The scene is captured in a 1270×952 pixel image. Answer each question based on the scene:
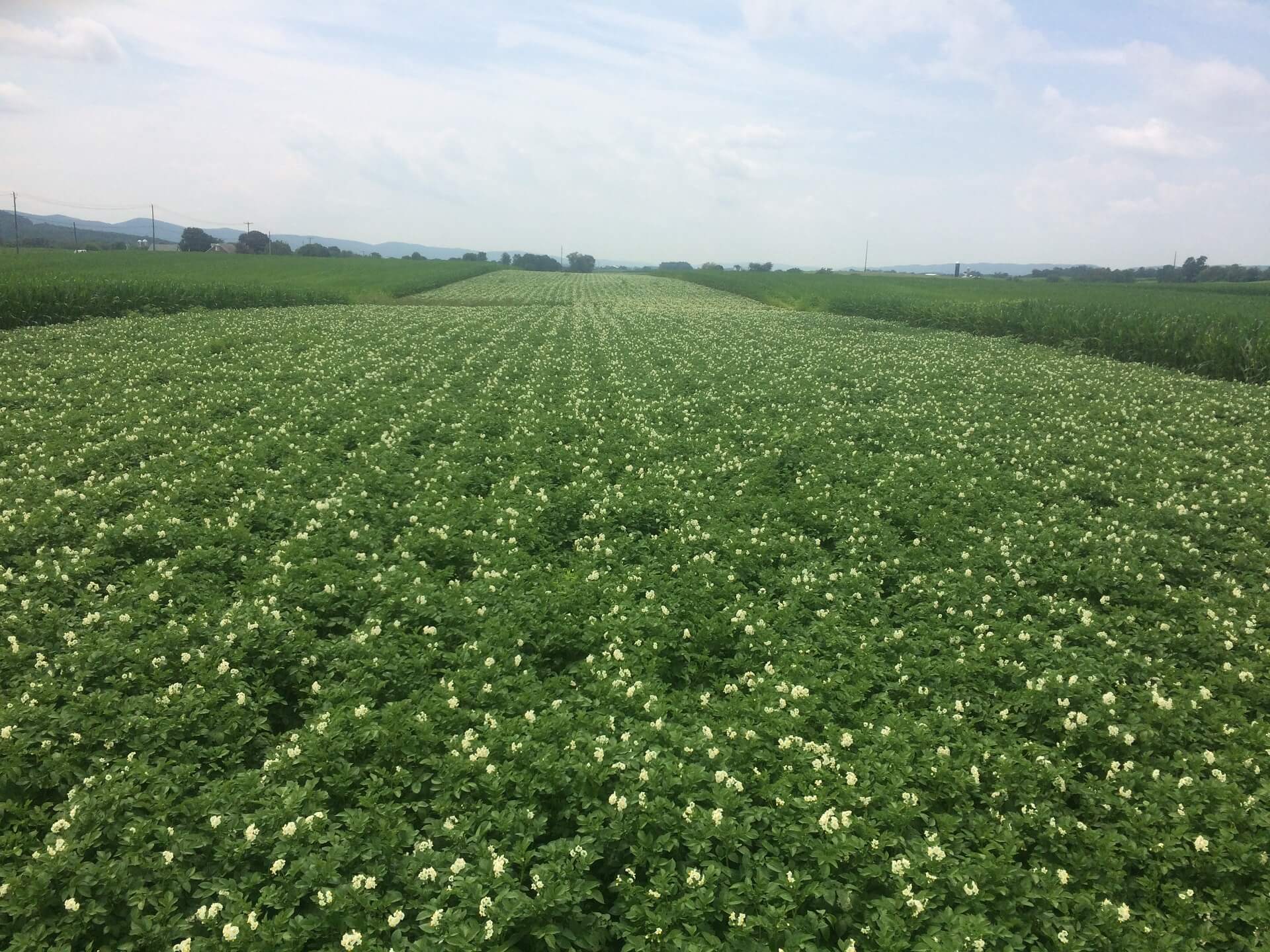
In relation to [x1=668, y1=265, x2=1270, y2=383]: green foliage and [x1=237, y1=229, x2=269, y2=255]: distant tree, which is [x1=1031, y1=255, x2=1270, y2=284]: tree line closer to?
[x1=668, y1=265, x2=1270, y2=383]: green foliage

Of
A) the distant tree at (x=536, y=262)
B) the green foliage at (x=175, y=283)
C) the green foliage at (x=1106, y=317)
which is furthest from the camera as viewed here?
the distant tree at (x=536, y=262)

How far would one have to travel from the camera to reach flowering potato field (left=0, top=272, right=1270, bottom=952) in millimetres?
3904

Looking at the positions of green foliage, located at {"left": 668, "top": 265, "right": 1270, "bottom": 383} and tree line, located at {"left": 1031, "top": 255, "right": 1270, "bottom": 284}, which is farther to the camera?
tree line, located at {"left": 1031, "top": 255, "right": 1270, "bottom": 284}

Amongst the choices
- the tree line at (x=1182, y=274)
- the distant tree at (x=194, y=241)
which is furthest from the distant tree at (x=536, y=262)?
the tree line at (x=1182, y=274)

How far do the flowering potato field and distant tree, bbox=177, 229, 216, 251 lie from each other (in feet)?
400

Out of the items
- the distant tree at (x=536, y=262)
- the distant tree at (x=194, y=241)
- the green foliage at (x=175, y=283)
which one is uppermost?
the distant tree at (x=536, y=262)

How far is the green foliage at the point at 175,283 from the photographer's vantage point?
28.2 m

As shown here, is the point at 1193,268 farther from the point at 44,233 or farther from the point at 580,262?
the point at 44,233

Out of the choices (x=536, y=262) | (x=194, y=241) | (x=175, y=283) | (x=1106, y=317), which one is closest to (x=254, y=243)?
(x=194, y=241)

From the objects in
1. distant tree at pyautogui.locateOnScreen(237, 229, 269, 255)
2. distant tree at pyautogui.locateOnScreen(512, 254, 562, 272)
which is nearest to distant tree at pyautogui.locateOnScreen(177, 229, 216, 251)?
distant tree at pyautogui.locateOnScreen(237, 229, 269, 255)

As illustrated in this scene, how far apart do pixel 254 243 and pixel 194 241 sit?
975cm

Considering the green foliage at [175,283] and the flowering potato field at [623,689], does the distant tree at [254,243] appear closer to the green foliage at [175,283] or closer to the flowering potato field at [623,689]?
the green foliage at [175,283]

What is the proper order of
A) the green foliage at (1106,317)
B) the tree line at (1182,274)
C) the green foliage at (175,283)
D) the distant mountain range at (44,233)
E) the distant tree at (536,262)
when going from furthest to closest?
the distant tree at (536,262)
the distant mountain range at (44,233)
the tree line at (1182,274)
the green foliage at (175,283)
the green foliage at (1106,317)

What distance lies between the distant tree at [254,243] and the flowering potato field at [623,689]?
12594 cm
